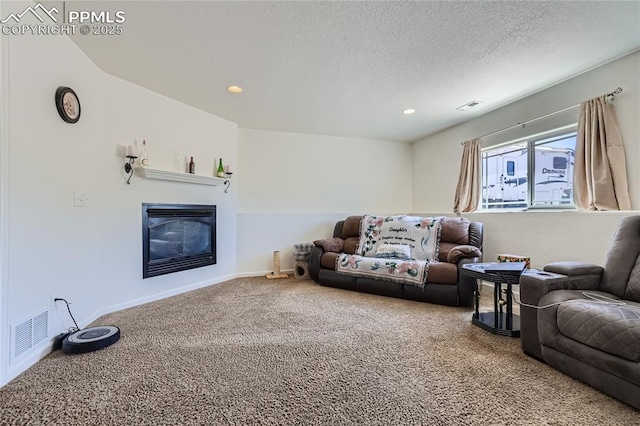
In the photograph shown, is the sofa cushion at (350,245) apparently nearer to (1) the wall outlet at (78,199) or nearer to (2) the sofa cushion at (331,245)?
(2) the sofa cushion at (331,245)

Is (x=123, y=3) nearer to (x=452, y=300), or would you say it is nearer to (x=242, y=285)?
(x=242, y=285)

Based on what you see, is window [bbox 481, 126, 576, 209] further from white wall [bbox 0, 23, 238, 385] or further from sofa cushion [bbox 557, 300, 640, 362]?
white wall [bbox 0, 23, 238, 385]

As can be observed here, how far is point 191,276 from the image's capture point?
11.8ft

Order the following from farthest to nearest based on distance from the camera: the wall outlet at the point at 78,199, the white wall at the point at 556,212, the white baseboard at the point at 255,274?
the white baseboard at the point at 255,274
the white wall at the point at 556,212
the wall outlet at the point at 78,199

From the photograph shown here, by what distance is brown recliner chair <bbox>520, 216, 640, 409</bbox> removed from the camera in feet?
4.51

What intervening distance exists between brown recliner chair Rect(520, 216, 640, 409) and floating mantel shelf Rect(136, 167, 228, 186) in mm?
3514

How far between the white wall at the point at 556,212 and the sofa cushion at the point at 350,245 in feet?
5.24

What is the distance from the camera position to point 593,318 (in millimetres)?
1498

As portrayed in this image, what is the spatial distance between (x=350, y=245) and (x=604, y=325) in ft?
9.78

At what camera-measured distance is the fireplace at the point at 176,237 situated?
3.08 metres

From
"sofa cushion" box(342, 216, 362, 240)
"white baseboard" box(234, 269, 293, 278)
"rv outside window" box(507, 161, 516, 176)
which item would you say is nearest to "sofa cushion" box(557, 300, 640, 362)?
"rv outside window" box(507, 161, 516, 176)

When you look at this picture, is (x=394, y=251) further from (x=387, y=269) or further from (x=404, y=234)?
(x=387, y=269)

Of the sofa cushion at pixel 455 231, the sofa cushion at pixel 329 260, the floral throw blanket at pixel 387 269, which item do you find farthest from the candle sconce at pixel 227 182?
the sofa cushion at pixel 455 231

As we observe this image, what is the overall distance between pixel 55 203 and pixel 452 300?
3639mm
